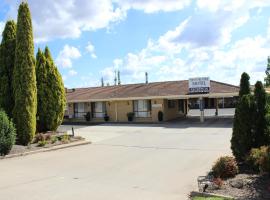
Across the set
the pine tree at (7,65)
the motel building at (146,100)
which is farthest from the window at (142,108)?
the pine tree at (7,65)

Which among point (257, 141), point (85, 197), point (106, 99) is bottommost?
point (85, 197)

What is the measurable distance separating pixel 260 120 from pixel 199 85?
20635 mm

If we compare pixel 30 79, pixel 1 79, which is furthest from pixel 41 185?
pixel 1 79

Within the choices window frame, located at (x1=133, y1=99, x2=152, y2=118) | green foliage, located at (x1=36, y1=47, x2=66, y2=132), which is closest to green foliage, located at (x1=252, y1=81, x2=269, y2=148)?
green foliage, located at (x1=36, y1=47, x2=66, y2=132)

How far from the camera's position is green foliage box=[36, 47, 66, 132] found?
23156 mm

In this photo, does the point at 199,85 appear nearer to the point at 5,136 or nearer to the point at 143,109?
the point at 143,109

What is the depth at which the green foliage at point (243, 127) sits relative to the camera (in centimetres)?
1107

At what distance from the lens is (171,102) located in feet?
117

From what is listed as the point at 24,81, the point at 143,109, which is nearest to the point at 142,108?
the point at 143,109

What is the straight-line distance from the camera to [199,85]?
31.6 m

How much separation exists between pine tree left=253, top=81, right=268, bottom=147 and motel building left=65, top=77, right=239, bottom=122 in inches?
709

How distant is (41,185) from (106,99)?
26.2 m

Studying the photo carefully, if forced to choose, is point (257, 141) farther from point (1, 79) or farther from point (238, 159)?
point (1, 79)

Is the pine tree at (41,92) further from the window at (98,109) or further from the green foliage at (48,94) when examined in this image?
the window at (98,109)
